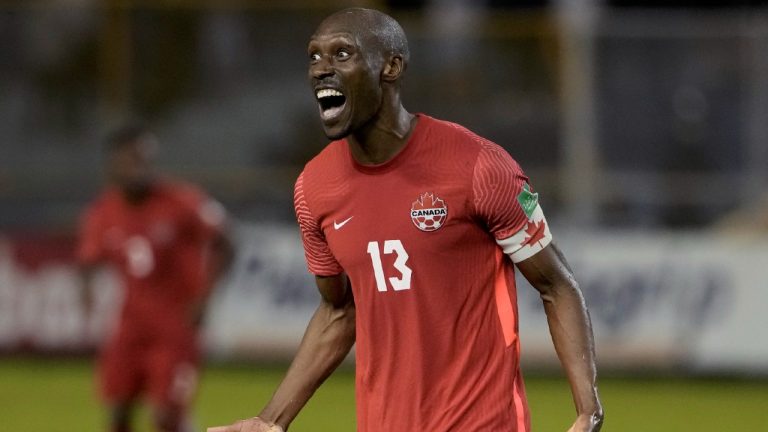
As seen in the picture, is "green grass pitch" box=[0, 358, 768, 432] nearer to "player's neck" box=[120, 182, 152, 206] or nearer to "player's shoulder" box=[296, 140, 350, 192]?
"player's neck" box=[120, 182, 152, 206]

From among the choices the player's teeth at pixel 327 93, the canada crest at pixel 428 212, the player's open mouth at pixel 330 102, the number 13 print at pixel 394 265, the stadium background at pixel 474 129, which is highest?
the player's teeth at pixel 327 93

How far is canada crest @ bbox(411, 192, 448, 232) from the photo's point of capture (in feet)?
16.6

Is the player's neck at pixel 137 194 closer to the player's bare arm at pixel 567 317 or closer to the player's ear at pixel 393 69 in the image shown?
the player's ear at pixel 393 69

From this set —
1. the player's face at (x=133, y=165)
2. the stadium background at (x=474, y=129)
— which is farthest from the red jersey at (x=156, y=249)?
the stadium background at (x=474, y=129)

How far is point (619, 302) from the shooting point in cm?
1566

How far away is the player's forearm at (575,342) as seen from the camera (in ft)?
16.2

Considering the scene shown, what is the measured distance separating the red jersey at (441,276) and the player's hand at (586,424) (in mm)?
326

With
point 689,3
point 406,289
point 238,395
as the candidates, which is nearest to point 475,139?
point 406,289

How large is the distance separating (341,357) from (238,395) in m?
8.97

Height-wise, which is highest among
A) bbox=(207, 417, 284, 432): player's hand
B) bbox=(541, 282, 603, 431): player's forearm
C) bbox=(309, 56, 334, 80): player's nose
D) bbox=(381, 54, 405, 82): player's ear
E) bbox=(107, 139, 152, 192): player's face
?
bbox=(309, 56, 334, 80): player's nose

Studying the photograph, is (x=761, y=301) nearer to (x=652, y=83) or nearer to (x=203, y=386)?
(x=652, y=83)

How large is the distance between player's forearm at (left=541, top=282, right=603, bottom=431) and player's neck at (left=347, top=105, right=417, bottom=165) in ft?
2.30

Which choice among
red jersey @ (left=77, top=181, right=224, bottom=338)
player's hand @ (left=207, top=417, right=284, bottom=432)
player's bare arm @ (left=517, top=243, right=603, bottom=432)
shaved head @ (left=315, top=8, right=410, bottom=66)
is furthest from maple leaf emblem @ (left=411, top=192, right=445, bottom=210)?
red jersey @ (left=77, top=181, right=224, bottom=338)

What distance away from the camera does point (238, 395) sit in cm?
1445
